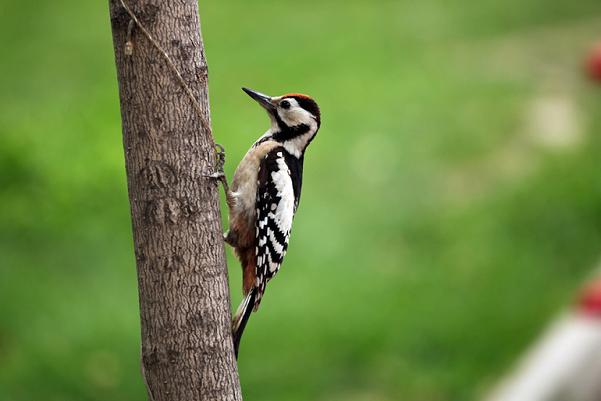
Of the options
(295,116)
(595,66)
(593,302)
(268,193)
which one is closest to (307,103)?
(295,116)

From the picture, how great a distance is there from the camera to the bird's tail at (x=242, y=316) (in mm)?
3541

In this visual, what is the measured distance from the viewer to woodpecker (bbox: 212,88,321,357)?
13.5 ft

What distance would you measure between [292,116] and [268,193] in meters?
0.42

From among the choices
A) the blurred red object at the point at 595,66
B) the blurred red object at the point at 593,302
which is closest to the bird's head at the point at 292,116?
the blurred red object at the point at 593,302

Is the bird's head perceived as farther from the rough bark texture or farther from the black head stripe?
the rough bark texture

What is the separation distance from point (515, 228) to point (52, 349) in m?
4.22

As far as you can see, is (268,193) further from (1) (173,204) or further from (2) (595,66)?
(2) (595,66)

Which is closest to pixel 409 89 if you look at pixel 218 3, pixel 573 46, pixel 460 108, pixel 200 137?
pixel 460 108

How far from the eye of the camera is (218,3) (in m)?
14.5

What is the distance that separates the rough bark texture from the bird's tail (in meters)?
0.31

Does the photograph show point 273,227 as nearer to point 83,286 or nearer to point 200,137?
point 200,137

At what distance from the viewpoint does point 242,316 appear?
3740 mm

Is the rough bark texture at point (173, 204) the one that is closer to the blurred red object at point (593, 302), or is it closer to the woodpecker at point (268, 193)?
the woodpecker at point (268, 193)

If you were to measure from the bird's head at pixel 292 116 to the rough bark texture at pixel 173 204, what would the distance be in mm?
1120
